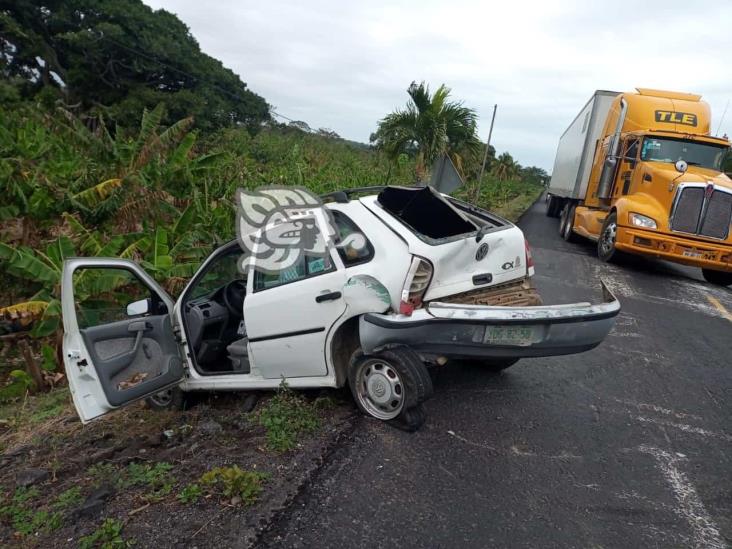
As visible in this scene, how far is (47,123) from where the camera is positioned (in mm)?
11906

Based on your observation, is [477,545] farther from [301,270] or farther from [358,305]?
[301,270]

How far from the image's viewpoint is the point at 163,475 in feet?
10.4

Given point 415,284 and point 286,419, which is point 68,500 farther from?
point 415,284

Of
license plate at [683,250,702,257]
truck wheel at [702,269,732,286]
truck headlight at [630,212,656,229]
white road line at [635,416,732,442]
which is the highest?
truck headlight at [630,212,656,229]

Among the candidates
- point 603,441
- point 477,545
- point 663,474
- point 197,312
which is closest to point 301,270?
point 197,312

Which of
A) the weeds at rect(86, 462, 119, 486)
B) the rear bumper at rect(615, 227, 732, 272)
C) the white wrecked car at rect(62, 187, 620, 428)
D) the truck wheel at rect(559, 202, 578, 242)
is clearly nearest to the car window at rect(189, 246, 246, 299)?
the white wrecked car at rect(62, 187, 620, 428)

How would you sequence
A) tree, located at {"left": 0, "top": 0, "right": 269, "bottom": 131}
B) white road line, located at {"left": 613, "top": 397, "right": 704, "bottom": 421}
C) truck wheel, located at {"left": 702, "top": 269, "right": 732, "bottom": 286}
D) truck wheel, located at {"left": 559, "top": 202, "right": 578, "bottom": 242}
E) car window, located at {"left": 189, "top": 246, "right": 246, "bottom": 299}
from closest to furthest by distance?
white road line, located at {"left": 613, "top": 397, "right": 704, "bottom": 421} < car window, located at {"left": 189, "top": 246, "right": 246, "bottom": 299} < truck wheel, located at {"left": 702, "top": 269, "right": 732, "bottom": 286} < truck wheel, located at {"left": 559, "top": 202, "right": 578, "bottom": 242} < tree, located at {"left": 0, "top": 0, "right": 269, "bottom": 131}

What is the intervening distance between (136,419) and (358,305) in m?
2.54

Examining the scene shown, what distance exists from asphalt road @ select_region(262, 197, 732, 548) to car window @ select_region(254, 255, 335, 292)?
46.0 inches

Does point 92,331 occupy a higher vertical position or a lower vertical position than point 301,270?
lower

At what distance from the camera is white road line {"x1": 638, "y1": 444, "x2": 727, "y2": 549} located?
2676 millimetres

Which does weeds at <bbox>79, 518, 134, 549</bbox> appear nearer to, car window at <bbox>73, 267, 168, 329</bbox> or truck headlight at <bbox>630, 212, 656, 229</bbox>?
car window at <bbox>73, 267, 168, 329</bbox>

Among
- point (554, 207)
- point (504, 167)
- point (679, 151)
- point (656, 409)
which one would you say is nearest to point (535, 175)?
point (504, 167)

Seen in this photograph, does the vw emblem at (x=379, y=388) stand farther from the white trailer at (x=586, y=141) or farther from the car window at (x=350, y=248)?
the white trailer at (x=586, y=141)
